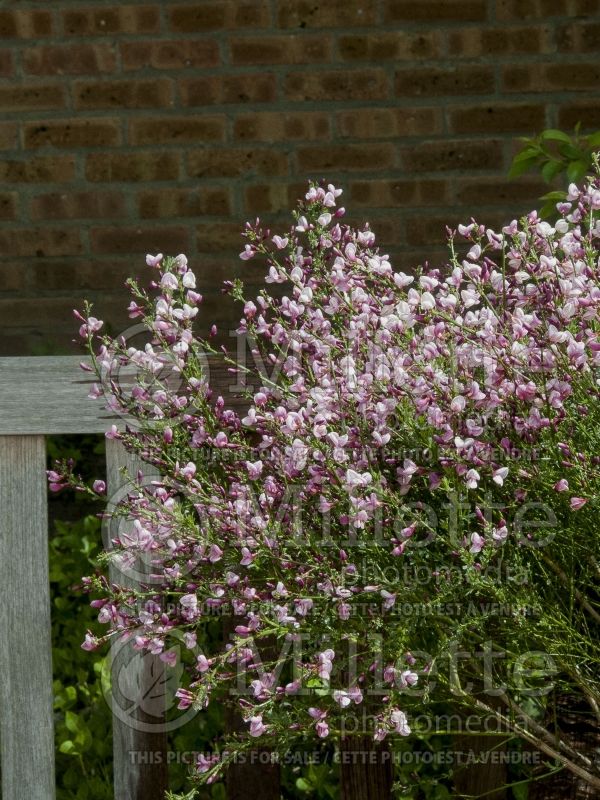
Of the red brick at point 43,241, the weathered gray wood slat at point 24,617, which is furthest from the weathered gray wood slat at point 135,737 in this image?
the red brick at point 43,241

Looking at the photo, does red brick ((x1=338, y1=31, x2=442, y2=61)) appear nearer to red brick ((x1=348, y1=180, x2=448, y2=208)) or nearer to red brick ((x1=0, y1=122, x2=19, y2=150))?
red brick ((x1=348, y1=180, x2=448, y2=208))

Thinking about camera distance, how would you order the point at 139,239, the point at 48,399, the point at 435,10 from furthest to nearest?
the point at 139,239, the point at 435,10, the point at 48,399

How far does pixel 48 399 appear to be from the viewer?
216 cm

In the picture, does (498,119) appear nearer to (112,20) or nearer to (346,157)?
(346,157)

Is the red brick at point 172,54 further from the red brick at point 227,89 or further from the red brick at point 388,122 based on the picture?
the red brick at point 388,122

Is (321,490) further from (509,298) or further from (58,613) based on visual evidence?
(58,613)

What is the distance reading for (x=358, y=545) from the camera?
70.2 inches

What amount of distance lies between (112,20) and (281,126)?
0.63 metres

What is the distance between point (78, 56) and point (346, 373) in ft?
7.97

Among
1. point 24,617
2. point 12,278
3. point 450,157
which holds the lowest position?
point 24,617

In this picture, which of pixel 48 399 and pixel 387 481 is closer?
pixel 387 481

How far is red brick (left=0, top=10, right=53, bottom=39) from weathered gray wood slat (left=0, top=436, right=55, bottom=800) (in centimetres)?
204

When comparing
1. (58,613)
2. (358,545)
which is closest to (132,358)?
(358,545)

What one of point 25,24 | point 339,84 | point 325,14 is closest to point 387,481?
point 339,84
